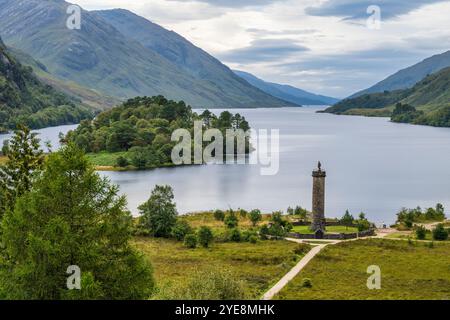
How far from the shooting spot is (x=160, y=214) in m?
81.8

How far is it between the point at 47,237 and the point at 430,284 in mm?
37158

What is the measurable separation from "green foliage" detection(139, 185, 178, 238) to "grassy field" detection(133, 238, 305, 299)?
2776 millimetres

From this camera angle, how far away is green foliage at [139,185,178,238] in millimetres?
81562

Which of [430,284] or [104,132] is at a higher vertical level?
[104,132]

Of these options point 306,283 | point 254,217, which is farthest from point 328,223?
point 306,283

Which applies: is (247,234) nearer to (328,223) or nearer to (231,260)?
(328,223)

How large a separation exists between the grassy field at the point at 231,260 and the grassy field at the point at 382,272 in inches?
110

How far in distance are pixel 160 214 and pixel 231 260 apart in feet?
66.7

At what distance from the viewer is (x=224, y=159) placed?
583ft

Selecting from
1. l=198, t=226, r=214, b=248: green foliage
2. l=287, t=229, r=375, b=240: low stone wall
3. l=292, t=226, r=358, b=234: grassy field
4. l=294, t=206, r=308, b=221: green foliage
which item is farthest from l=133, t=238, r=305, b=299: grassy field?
l=294, t=206, r=308, b=221: green foliage

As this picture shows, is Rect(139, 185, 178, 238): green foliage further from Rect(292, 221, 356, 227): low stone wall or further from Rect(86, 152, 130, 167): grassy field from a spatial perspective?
Rect(86, 152, 130, 167): grassy field

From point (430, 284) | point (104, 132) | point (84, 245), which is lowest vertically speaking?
point (430, 284)

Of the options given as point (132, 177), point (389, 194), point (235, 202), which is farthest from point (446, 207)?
point (132, 177)

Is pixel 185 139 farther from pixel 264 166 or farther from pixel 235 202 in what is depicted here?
pixel 235 202
